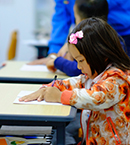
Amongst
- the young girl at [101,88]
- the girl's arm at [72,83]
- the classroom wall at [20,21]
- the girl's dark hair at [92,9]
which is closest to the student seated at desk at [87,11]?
the girl's dark hair at [92,9]

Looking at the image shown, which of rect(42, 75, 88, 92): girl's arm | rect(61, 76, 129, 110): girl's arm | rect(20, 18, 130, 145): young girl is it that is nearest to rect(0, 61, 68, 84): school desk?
rect(42, 75, 88, 92): girl's arm

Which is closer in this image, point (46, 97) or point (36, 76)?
point (46, 97)

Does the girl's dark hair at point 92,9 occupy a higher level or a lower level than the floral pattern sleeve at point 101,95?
higher

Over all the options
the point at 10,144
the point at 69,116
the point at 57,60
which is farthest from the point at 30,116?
the point at 57,60

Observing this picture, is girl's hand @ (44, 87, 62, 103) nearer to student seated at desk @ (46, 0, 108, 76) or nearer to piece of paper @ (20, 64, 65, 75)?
student seated at desk @ (46, 0, 108, 76)

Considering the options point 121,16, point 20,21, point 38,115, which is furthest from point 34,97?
point 20,21

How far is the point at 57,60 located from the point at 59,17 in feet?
2.45

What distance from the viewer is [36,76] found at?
169 centimetres

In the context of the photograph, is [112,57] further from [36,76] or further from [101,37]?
[36,76]

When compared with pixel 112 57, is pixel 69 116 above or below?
below

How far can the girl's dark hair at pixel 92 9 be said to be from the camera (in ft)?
5.70

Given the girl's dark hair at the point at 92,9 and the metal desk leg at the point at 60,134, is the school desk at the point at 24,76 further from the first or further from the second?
the metal desk leg at the point at 60,134

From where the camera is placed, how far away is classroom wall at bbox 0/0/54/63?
6.10m

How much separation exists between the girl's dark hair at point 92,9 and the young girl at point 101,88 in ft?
1.64
